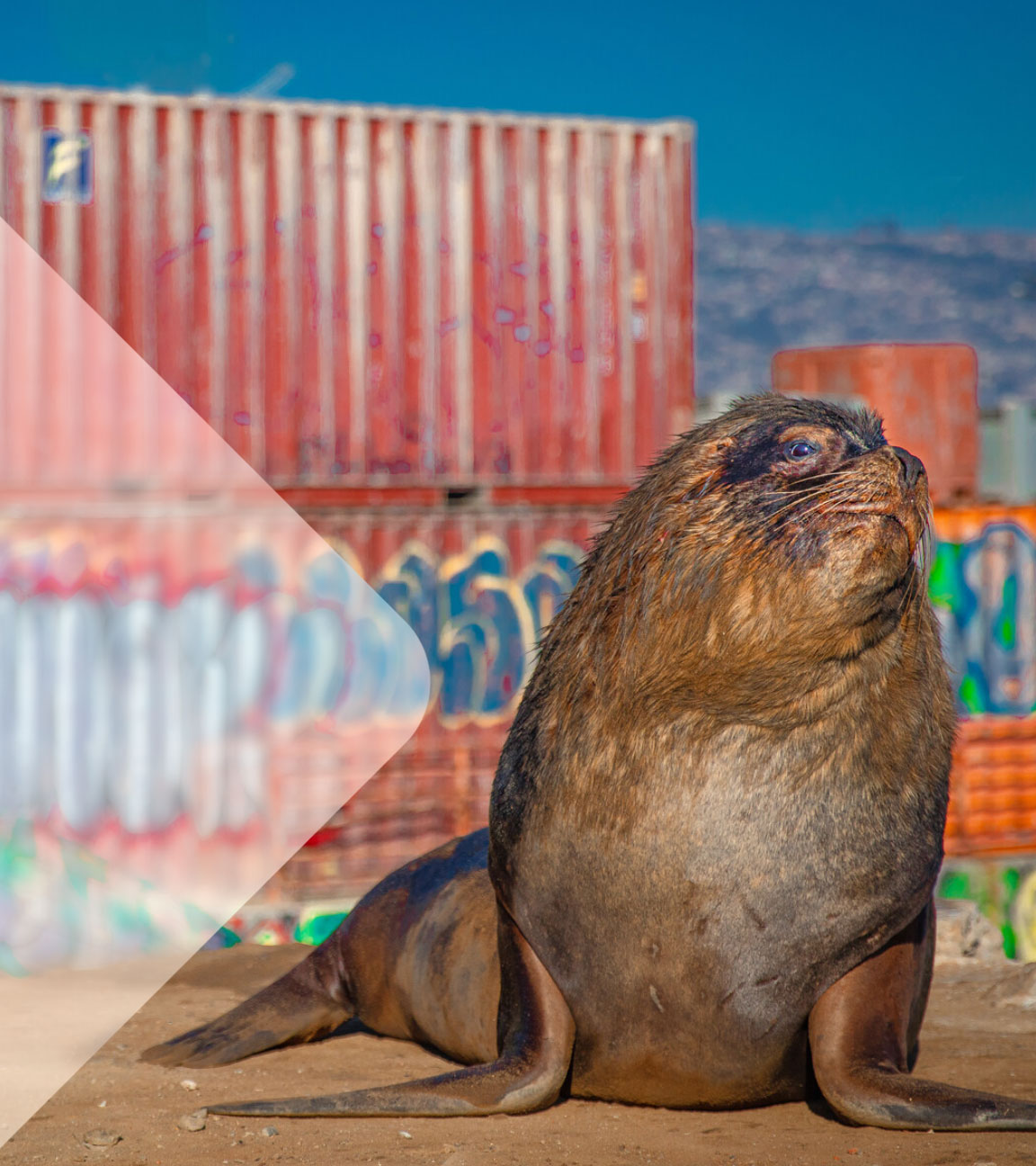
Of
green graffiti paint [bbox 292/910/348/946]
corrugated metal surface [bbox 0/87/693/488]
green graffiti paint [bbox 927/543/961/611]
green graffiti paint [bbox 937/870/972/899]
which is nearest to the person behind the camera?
green graffiti paint [bbox 292/910/348/946]

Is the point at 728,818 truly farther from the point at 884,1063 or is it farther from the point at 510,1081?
the point at 510,1081

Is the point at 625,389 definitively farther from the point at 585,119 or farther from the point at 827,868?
the point at 827,868

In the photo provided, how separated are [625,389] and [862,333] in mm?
129099

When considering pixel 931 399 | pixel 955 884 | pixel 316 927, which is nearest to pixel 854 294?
pixel 931 399

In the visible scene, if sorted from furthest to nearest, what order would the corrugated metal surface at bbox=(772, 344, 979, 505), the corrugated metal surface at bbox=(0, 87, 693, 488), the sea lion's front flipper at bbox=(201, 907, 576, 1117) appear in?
the corrugated metal surface at bbox=(772, 344, 979, 505) < the corrugated metal surface at bbox=(0, 87, 693, 488) < the sea lion's front flipper at bbox=(201, 907, 576, 1117)

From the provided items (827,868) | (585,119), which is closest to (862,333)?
(585,119)

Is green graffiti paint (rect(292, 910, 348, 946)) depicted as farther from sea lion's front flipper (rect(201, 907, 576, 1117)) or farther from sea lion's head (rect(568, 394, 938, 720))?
sea lion's head (rect(568, 394, 938, 720))

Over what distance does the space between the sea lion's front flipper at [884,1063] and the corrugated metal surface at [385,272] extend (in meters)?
7.25

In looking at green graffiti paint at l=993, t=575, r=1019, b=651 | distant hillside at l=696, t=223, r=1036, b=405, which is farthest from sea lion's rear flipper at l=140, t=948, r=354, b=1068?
distant hillside at l=696, t=223, r=1036, b=405

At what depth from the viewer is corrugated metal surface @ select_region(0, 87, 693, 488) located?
10594 mm

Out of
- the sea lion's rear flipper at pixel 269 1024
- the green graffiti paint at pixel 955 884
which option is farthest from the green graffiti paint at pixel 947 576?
the sea lion's rear flipper at pixel 269 1024

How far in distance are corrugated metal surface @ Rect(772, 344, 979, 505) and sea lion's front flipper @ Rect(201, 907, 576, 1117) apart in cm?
947

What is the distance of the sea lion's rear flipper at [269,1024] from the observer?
4672 mm

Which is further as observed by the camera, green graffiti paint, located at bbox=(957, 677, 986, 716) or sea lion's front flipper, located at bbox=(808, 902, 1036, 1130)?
green graffiti paint, located at bbox=(957, 677, 986, 716)
